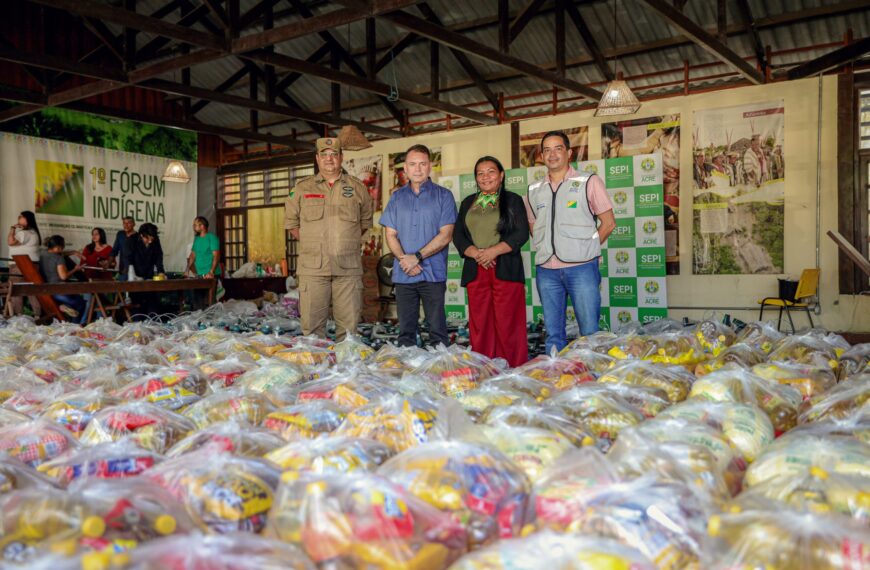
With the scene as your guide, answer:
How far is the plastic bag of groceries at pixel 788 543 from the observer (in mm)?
661

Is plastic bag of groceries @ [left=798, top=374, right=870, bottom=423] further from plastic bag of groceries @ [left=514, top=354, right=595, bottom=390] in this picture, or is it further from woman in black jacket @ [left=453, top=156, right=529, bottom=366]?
woman in black jacket @ [left=453, top=156, right=529, bottom=366]

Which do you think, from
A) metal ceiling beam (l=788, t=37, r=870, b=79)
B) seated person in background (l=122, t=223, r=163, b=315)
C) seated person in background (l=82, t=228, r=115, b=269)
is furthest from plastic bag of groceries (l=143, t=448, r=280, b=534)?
seated person in background (l=82, t=228, r=115, b=269)

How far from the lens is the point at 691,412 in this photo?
47.9 inches

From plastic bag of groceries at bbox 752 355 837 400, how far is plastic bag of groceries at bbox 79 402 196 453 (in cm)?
129

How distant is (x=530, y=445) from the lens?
1.05 meters

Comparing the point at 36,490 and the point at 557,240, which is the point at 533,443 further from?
the point at 557,240

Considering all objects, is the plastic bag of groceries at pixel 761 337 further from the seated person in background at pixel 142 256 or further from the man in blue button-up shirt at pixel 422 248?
the seated person in background at pixel 142 256

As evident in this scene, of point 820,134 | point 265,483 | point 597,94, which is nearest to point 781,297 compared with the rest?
point 820,134

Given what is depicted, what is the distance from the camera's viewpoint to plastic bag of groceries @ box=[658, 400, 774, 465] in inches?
44.4

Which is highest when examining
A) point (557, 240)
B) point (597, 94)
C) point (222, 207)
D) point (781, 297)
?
point (597, 94)

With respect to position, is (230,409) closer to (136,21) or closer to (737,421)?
(737,421)

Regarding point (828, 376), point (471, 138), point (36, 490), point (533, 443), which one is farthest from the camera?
point (471, 138)

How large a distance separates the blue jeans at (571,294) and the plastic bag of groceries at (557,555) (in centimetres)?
266

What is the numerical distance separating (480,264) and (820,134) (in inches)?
209
